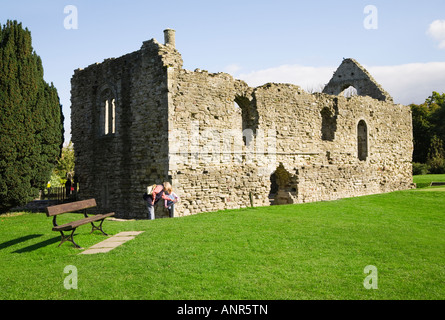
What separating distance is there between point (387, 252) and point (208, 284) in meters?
4.06

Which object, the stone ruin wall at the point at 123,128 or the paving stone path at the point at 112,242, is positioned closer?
the paving stone path at the point at 112,242

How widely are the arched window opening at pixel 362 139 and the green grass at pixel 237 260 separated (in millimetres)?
11220

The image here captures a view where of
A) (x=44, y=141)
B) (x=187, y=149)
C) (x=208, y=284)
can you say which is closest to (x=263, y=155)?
(x=187, y=149)

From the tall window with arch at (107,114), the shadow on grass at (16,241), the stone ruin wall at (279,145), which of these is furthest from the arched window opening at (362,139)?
the shadow on grass at (16,241)

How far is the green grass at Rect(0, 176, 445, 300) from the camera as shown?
5.44 m

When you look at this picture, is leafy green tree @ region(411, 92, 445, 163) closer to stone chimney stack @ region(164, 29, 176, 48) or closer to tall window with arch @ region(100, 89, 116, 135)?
stone chimney stack @ region(164, 29, 176, 48)

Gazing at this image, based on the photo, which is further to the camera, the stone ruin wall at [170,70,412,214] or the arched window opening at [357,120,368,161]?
the arched window opening at [357,120,368,161]

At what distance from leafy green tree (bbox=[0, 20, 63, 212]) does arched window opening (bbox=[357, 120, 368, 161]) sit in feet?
54.3

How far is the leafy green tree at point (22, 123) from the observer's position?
13.5 m

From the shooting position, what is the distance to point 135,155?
1473 centimetres

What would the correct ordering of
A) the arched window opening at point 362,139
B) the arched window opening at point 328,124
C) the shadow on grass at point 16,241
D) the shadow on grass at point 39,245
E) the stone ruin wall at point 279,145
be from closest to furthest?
the shadow on grass at point 39,245
the shadow on grass at point 16,241
the stone ruin wall at point 279,145
the arched window opening at point 328,124
the arched window opening at point 362,139

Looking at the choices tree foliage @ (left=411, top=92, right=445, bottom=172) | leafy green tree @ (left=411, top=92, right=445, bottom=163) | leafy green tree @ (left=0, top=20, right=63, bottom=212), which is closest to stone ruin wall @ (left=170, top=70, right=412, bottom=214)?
leafy green tree @ (left=0, top=20, right=63, bottom=212)

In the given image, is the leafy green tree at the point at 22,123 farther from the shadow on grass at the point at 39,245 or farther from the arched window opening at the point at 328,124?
the arched window opening at the point at 328,124

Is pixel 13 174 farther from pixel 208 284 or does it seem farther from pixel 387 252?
pixel 387 252
